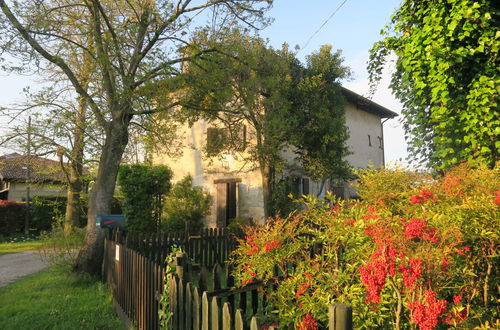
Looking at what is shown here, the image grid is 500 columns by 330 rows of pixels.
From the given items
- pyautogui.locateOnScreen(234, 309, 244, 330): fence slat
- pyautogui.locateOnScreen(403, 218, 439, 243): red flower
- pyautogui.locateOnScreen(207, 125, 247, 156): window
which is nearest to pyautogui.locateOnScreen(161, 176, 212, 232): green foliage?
pyautogui.locateOnScreen(207, 125, 247, 156): window

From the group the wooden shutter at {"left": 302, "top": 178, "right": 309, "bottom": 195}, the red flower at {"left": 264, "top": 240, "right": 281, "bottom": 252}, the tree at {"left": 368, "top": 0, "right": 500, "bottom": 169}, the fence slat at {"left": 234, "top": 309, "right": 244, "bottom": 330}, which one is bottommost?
the fence slat at {"left": 234, "top": 309, "right": 244, "bottom": 330}

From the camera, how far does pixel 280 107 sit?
1223cm

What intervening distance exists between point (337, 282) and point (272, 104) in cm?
1021

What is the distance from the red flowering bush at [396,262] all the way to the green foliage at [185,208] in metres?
12.3

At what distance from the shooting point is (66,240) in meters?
7.94

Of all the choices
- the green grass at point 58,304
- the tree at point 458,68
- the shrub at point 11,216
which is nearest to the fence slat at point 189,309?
the green grass at point 58,304

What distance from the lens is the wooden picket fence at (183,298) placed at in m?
2.07

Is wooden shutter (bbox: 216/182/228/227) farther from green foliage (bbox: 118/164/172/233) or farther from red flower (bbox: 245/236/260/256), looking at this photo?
red flower (bbox: 245/236/260/256)

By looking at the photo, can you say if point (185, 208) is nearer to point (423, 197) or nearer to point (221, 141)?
point (221, 141)

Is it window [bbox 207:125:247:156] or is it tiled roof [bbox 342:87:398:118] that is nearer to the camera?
window [bbox 207:125:247:156]

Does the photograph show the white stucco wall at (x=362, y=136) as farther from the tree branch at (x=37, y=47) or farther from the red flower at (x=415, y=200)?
the red flower at (x=415, y=200)

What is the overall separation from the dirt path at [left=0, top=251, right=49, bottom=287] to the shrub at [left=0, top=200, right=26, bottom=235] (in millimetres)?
6707

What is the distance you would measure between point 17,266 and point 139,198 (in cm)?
568

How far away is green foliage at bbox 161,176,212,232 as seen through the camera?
1515 centimetres
